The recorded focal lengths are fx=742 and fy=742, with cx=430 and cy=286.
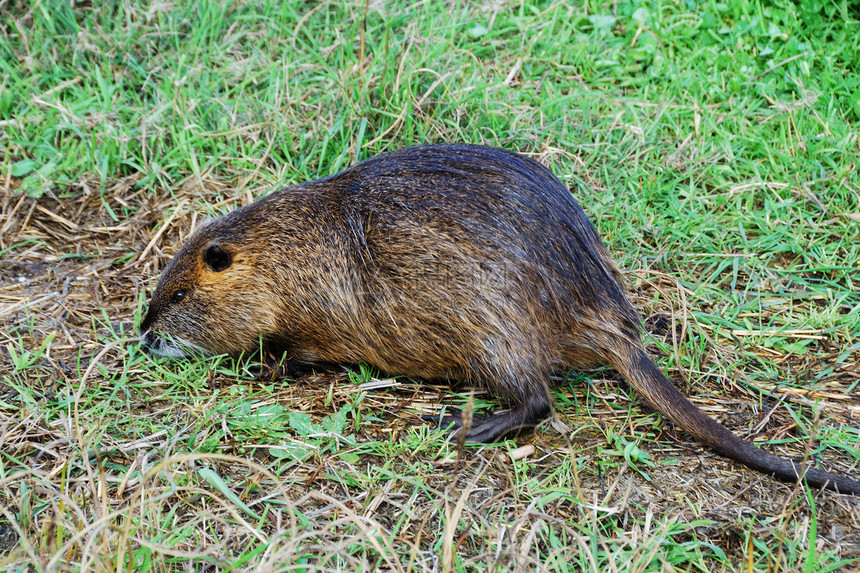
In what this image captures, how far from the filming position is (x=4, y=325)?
287 centimetres

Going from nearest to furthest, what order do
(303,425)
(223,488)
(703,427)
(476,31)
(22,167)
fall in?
(223,488), (703,427), (303,425), (22,167), (476,31)

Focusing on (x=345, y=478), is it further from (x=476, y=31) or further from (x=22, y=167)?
(x=476, y=31)

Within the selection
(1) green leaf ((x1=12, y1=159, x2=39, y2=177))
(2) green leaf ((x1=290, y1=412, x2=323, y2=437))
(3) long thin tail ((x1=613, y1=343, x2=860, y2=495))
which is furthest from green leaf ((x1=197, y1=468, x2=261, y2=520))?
(1) green leaf ((x1=12, y1=159, x2=39, y2=177))

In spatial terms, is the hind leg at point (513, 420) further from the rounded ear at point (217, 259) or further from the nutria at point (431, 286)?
the rounded ear at point (217, 259)

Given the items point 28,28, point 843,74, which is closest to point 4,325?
point 28,28

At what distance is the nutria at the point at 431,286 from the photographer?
96.7 inches

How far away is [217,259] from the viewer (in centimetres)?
275

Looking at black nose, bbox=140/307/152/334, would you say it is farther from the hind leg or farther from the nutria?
the hind leg

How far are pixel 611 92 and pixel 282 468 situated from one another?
270 centimetres

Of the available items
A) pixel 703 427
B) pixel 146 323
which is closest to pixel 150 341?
pixel 146 323

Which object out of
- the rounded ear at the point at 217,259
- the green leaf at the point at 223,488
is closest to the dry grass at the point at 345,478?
the green leaf at the point at 223,488

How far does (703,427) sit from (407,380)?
103 cm

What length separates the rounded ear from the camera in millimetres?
2725

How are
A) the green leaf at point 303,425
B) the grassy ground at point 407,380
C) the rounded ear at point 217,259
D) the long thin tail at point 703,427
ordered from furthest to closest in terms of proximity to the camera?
the rounded ear at point 217,259 → the green leaf at point 303,425 → the long thin tail at point 703,427 → the grassy ground at point 407,380
